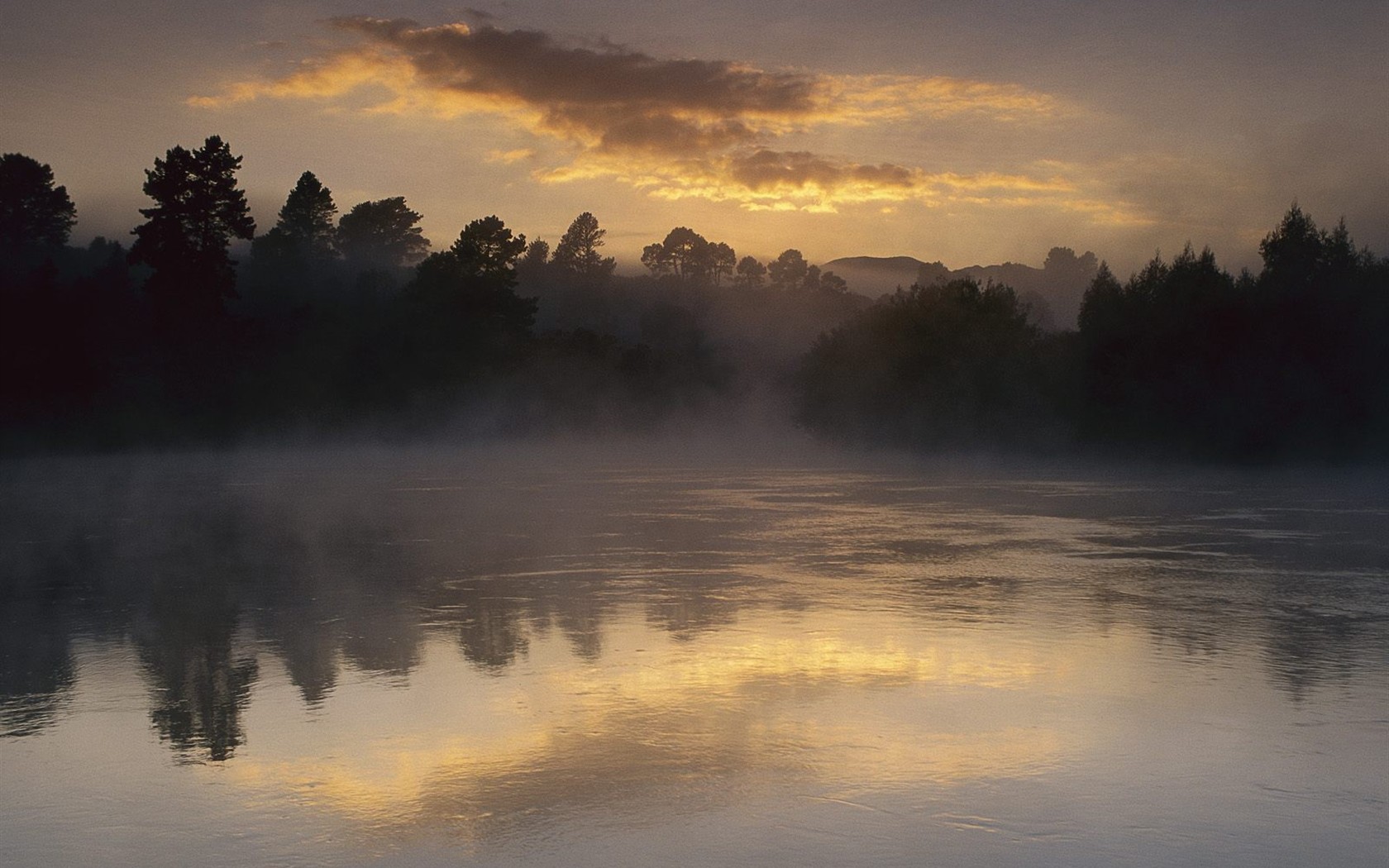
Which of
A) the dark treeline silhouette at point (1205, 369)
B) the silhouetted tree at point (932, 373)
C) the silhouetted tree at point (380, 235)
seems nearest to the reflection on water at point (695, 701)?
the dark treeline silhouette at point (1205, 369)

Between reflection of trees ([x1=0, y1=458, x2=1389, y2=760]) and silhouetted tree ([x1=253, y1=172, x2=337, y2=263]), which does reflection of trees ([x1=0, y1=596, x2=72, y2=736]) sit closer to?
reflection of trees ([x1=0, y1=458, x2=1389, y2=760])

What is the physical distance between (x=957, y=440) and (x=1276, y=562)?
69743 mm

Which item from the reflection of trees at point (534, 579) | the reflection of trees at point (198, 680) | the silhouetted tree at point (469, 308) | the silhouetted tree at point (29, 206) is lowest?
the reflection of trees at point (534, 579)

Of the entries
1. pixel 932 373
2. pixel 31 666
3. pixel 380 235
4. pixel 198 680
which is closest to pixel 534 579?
pixel 198 680

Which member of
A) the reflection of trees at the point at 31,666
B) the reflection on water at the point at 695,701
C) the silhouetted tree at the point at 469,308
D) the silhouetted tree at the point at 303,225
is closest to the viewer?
the reflection on water at the point at 695,701

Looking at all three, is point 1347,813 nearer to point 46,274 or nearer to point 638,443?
point 46,274

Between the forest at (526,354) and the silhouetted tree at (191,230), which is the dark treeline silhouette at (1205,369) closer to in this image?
the forest at (526,354)

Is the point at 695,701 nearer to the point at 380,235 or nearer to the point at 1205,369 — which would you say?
the point at 1205,369

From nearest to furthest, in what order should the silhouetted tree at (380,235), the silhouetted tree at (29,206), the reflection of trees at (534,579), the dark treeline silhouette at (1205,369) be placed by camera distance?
the reflection of trees at (534,579), the dark treeline silhouette at (1205,369), the silhouetted tree at (29,206), the silhouetted tree at (380,235)

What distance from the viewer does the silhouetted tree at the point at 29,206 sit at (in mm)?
124938

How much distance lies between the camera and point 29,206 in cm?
12850

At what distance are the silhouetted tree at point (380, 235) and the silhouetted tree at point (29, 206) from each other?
159 ft

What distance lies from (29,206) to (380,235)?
57502 millimetres

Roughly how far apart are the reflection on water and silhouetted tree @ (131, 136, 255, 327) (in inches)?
2883
